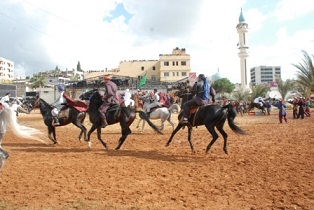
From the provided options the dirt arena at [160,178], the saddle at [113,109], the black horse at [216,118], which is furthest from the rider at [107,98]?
the black horse at [216,118]

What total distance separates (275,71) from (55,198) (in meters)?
191

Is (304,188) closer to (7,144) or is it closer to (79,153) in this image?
(79,153)

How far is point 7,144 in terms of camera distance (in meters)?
11.9

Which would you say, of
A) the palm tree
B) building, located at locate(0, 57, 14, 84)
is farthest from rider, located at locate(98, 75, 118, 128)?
building, located at locate(0, 57, 14, 84)

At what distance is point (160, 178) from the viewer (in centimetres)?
671

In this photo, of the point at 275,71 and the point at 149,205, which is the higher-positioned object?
the point at 275,71

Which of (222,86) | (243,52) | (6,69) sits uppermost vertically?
(6,69)

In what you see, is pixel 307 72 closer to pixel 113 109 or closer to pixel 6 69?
pixel 113 109

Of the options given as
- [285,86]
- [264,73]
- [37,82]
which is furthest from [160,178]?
[264,73]

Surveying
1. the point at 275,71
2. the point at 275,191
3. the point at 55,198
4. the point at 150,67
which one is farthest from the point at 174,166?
the point at 275,71

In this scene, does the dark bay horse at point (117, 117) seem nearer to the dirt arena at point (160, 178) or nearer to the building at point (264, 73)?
the dirt arena at point (160, 178)

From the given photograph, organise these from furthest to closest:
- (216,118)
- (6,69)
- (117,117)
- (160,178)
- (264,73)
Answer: (264,73) → (6,69) → (117,117) → (216,118) → (160,178)

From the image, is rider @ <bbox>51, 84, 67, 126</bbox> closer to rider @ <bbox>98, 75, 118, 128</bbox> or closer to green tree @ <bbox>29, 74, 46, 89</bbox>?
rider @ <bbox>98, 75, 118, 128</bbox>

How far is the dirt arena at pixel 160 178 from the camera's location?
5230mm
